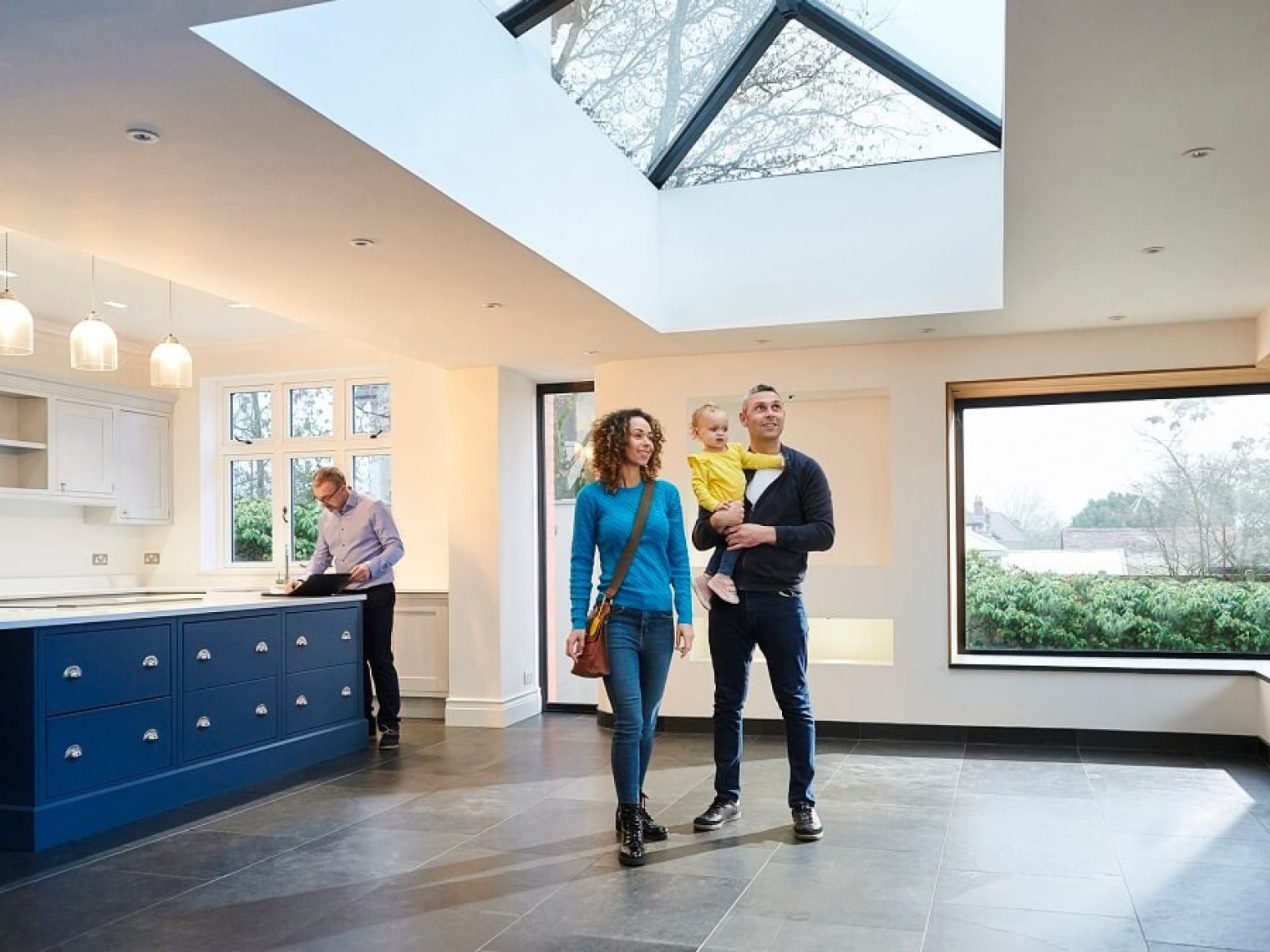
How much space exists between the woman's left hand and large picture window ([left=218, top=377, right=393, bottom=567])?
430 cm

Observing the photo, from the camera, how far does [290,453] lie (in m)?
8.03

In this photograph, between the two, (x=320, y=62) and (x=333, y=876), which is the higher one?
(x=320, y=62)

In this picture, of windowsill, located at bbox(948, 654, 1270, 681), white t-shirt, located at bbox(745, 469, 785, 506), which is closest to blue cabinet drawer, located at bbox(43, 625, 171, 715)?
white t-shirt, located at bbox(745, 469, 785, 506)

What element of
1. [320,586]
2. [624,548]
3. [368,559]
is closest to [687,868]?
[624,548]

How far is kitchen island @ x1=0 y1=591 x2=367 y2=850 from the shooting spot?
157 inches

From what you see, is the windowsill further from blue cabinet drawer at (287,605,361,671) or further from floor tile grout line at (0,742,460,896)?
floor tile grout line at (0,742,460,896)

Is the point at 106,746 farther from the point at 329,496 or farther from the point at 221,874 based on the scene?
the point at 329,496

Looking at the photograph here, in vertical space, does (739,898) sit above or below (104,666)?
below

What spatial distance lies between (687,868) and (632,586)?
3.11 ft

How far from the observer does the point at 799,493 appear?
13.2 ft

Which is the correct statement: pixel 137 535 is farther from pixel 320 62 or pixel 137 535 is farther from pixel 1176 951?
pixel 1176 951

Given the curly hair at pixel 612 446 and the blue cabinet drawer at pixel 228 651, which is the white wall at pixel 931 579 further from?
the curly hair at pixel 612 446

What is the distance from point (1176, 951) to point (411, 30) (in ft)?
11.6

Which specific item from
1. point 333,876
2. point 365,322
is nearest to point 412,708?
point 365,322
